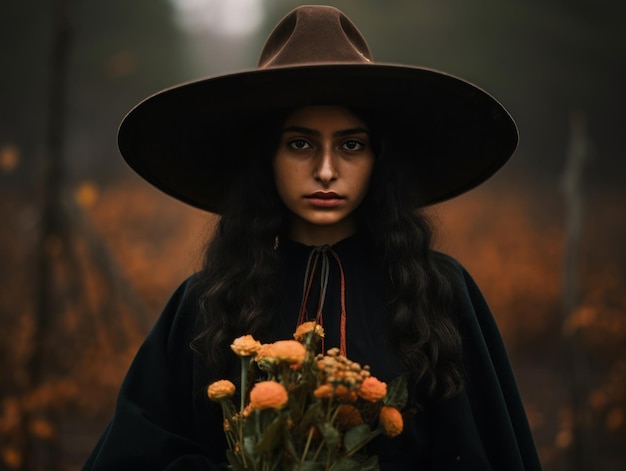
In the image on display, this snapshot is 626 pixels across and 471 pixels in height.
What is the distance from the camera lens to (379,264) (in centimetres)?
155

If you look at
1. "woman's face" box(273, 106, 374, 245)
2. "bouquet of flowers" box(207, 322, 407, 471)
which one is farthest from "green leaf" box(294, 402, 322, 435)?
"woman's face" box(273, 106, 374, 245)

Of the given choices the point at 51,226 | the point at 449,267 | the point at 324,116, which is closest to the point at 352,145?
the point at 324,116

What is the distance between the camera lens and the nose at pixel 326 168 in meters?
1.40

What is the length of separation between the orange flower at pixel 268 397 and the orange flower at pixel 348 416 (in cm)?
13

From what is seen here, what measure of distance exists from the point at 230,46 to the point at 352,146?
1937 mm

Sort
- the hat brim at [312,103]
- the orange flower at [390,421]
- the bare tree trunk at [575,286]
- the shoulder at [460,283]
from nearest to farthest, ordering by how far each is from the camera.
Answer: the orange flower at [390,421] < the hat brim at [312,103] < the shoulder at [460,283] < the bare tree trunk at [575,286]

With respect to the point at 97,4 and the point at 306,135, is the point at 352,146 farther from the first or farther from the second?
the point at 97,4

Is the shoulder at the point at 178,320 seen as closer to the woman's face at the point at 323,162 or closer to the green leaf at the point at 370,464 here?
the woman's face at the point at 323,162

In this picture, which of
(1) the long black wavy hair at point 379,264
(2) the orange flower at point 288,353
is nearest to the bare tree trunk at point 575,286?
(1) the long black wavy hair at point 379,264

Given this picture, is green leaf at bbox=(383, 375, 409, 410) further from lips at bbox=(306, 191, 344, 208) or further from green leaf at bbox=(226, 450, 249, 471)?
lips at bbox=(306, 191, 344, 208)

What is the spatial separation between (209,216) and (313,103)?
1771mm

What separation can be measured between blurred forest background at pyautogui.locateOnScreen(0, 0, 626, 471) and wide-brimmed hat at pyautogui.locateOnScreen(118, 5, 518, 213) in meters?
1.43

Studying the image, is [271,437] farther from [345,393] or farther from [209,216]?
[209,216]

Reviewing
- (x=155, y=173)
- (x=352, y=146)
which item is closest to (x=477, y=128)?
(x=352, y=146)
